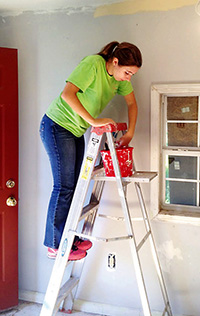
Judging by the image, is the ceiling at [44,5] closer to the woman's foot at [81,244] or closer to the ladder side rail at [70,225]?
the ladder side rail at [70,225]

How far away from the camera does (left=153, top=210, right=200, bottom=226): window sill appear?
2.70 meters

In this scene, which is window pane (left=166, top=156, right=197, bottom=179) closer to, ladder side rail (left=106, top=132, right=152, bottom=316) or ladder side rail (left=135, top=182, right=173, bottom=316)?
ladder side rail (left=135, top=182, right=173, bottom=316)

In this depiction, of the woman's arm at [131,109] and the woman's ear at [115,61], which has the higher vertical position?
the woman's ear at [115,61]

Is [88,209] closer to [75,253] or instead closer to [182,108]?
[75,253]

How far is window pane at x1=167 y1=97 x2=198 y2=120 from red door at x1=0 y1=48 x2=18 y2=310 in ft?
4.02

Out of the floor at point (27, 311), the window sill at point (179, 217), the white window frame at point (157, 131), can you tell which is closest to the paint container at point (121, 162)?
the white window frame at point (157, 131)

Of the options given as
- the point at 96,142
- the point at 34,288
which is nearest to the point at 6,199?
the point at 34,288

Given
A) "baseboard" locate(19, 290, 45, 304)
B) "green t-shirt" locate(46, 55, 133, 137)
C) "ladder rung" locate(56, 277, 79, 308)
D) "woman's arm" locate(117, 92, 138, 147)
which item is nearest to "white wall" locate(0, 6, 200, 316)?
"baseboard" locate(19, 290, 45, 304)

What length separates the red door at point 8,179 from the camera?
288 cm

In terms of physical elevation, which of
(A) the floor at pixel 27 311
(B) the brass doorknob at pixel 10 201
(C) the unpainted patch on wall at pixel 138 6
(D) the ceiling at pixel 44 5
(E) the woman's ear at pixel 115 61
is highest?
(D) the ceiling at pixel 44 5

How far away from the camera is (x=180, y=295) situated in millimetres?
2787

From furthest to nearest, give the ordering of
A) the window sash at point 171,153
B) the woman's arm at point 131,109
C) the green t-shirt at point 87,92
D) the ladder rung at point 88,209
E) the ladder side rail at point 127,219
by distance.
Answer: the window sash at point 171,153
the woman's arm at point 131,109
the ladder rung at point 88,209
the green t-shirt at point 87,92
the ladder side rail at point 127,219

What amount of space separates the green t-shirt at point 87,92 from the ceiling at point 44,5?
74cm

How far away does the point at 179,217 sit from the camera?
2.74 meters
